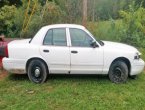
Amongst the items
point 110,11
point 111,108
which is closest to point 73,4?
point 110,11

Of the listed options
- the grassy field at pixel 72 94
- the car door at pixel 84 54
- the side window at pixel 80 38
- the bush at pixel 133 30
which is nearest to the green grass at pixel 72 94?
the grassy field at pixel 72 94

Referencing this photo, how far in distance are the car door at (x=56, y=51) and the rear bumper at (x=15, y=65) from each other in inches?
26.7

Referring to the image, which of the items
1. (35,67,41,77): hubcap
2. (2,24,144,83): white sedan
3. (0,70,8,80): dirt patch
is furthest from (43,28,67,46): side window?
(0,70,8,80): dirt patch

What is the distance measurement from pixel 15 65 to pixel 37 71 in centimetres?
65

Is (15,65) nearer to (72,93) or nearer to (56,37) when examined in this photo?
(56,37)

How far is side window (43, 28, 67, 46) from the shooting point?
9406 mm

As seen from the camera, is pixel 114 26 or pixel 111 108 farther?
pixel 114 26

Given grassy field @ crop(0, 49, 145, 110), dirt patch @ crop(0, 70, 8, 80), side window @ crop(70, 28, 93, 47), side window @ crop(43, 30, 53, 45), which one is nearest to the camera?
grassy field @ crop(0, 49, 145, 110)

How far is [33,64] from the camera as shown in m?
9.42

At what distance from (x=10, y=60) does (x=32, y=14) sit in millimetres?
5475

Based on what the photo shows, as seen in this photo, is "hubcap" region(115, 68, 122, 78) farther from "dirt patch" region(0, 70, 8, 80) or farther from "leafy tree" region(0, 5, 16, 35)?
"leafy tree" region(0, 5, 16, 35)

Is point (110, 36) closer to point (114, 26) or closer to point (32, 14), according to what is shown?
point (114, 26)

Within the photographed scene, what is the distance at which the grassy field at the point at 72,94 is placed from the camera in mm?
7918

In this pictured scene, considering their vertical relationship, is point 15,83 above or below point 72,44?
below
